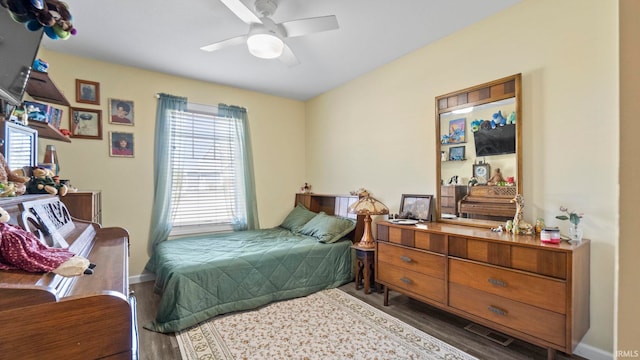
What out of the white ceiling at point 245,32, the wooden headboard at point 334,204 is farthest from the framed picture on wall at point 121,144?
the wooden headboard at point 334,204

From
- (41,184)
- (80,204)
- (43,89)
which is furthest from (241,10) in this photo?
(80,204)

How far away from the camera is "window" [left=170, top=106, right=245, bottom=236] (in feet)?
11.7

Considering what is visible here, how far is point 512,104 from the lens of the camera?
215 cm

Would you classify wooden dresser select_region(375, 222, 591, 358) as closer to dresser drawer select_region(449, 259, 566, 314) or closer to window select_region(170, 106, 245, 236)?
dresser drawer select_region(449, 259, 566, 314)

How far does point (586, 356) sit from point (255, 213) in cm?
358

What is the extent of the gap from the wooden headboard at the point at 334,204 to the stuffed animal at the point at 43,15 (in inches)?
114

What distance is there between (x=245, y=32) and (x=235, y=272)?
220 centimetres

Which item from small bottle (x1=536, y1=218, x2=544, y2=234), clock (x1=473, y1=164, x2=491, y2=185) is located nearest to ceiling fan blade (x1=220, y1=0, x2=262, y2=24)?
clock (x1=473, y1=164, x2=491, y2=185)

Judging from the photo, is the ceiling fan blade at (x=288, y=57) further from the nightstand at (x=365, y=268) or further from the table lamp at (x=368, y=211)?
the nightstand at (x=365, y=268)

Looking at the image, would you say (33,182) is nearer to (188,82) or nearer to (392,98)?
(188,82)

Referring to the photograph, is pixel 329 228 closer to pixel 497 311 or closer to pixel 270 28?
pixel 497 311

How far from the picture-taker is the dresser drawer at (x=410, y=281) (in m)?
2.18

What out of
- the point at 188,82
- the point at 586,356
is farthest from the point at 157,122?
the point at 586,356

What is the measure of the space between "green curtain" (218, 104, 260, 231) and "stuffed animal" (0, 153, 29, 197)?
259cm
